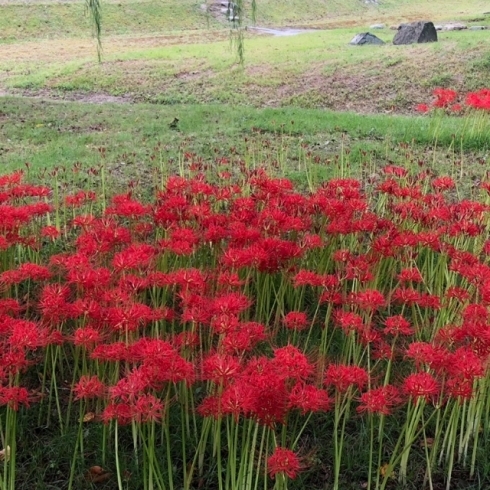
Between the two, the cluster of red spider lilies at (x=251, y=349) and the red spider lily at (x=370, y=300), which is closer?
the cluster of red spider lilies at (x=251, y=349)

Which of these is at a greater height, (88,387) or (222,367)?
(222,367)

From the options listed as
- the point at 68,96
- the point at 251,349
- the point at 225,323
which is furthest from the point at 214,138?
the point at 68,96

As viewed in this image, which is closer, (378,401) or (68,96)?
(378,401)

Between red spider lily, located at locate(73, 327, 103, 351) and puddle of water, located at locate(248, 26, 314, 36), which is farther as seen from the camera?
puddle of water, located at locate(248, 26, 314, 36)

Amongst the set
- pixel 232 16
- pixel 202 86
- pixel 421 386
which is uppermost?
pixel 232 16

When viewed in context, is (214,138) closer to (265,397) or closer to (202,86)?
(265,397)

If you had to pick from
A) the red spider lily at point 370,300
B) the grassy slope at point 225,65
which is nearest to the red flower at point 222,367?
the red spider lily at point 370,300

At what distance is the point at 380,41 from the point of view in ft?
72.9

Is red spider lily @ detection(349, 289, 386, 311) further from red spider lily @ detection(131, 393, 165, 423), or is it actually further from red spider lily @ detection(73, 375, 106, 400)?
red spider lily @ detection(73, 375, 106, 400)

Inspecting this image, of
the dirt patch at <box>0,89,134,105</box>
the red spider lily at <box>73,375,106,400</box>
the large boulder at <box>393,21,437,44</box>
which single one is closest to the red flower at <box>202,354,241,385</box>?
the red spider lily at <box>73,375,106,400</box>

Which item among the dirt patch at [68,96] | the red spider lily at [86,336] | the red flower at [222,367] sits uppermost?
the red flower at [222,367]

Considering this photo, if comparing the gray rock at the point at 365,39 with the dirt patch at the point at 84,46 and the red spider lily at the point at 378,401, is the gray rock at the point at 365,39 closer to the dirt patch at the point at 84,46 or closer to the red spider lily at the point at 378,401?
the dirt patch at the point at 84,46

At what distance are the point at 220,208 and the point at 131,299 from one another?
2459mm

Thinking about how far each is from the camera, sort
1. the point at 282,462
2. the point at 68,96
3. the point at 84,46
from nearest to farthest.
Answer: the point at 282,462 → the point at 68,96 → the point at 84,46
